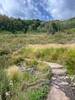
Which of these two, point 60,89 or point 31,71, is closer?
point 60,89

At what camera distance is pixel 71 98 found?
7949 mm

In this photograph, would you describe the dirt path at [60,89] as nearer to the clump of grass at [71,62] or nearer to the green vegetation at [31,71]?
the green vegetation at [31,71]

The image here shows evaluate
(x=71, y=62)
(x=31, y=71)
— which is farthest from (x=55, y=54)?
(x=31, y=71)

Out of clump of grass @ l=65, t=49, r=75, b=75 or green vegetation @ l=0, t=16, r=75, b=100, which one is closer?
green vegetation @ l=0, t=16, r=75, b=100

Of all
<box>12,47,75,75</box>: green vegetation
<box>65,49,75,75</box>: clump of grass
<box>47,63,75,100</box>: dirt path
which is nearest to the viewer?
<box>47,63,75,100</box>: dirt path

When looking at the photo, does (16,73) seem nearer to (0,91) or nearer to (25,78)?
(25,78)

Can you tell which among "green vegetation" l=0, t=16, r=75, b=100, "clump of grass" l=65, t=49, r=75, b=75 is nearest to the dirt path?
"green vegetation" l=0, t=16, r=75, b=100

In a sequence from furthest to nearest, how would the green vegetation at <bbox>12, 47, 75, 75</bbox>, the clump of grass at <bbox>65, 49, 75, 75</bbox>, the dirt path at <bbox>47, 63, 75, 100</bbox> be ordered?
the green vegetation at <bbox>12, 47, 75, 75</bbox>
the clump of grass at <bbox>65, 49, 75, 75</bbox>
the dirt path at <bbox>47, 63, 75, 100</bbox>

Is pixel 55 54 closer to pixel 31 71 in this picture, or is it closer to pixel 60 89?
pixel 31 71

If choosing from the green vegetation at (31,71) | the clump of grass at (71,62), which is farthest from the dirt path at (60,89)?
the clump of grass at (71,62)

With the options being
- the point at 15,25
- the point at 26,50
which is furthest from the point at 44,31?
the point at 26,50

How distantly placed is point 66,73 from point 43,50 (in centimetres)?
787

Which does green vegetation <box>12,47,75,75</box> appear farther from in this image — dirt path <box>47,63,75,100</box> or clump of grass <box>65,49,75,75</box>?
dirt path <box>47,63,75,100</box>

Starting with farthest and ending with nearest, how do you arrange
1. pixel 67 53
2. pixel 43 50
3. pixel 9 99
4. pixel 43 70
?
pixel 43 50 < pixel 67 53 < pixel 43 70 < pixel 9 99
